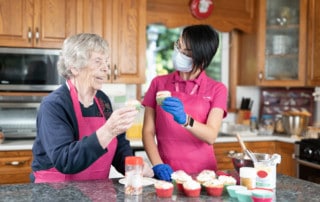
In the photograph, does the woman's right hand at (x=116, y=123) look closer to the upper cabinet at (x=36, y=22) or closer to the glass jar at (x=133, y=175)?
the glass jar at (x=133, y=175)

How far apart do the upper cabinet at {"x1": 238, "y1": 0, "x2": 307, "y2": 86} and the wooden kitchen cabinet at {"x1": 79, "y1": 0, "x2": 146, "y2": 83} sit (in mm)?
1229

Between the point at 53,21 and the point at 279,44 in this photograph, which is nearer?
the point at 53,21

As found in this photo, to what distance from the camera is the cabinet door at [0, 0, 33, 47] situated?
131 inches

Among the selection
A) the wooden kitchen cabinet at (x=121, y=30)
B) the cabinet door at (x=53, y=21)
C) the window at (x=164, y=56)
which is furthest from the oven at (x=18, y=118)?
the window at (x=164, y=56)

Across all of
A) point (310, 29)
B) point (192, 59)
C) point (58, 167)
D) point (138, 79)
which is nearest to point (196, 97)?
point (192, 59)

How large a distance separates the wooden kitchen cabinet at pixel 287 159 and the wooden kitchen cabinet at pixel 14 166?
224cm

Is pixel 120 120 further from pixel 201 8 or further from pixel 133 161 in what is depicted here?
pixel 201 8

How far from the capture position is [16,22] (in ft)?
11.0

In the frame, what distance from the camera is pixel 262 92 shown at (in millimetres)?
4625

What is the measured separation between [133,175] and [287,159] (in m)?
2.67

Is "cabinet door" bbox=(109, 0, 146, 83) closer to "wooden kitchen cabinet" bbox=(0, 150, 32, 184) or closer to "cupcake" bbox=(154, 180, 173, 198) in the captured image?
"wooden kitchen cabinet" bbox=(0, 150, 32, 184)

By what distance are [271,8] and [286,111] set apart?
1.08 metres

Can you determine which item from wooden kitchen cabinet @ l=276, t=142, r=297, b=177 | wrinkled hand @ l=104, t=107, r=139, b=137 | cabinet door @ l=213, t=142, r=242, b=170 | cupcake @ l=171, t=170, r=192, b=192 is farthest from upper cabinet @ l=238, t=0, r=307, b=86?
wrinkled hand @ l=104, t=107, r=139, b=137

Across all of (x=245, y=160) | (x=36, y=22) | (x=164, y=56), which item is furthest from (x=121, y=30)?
(x=245, y=160)
